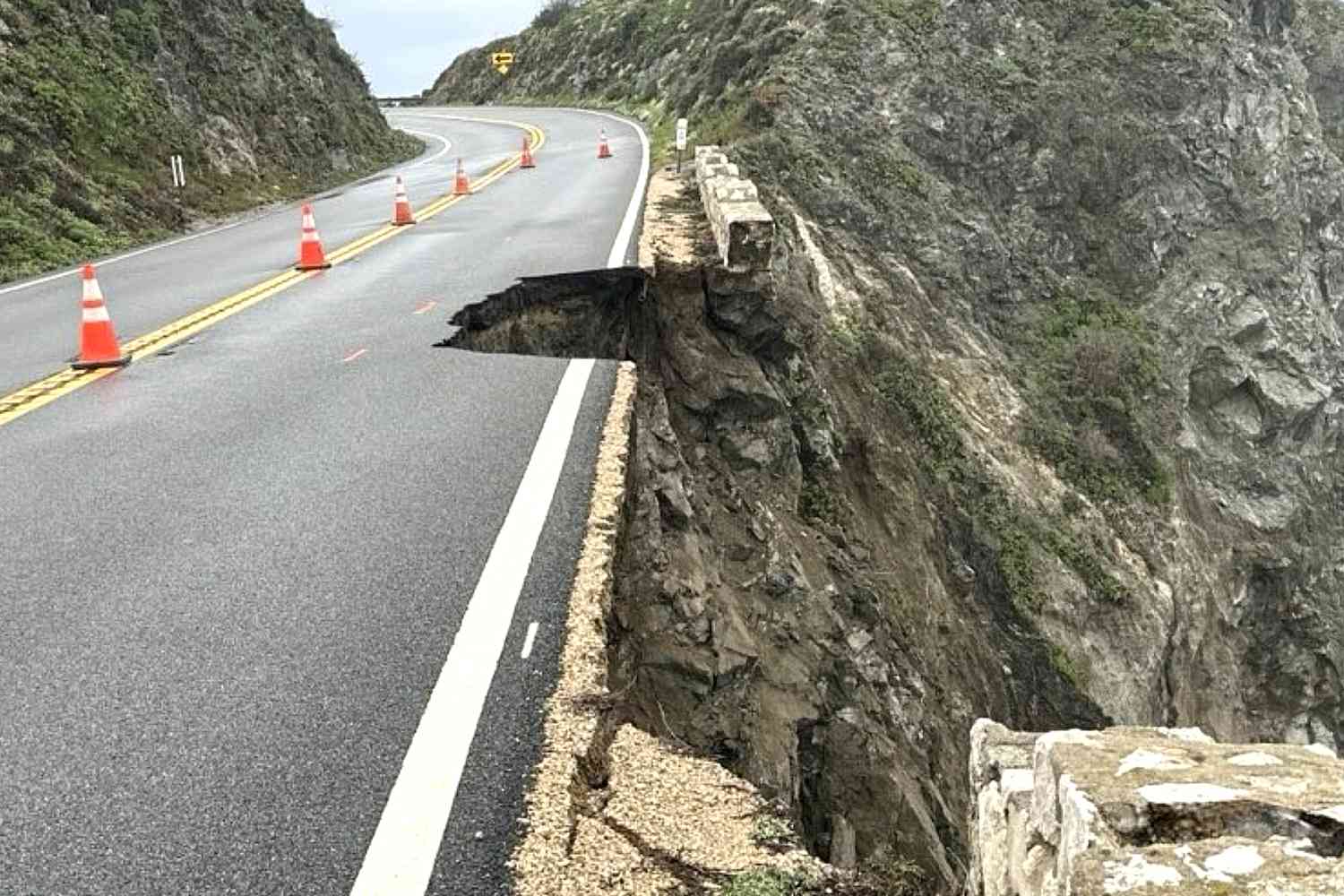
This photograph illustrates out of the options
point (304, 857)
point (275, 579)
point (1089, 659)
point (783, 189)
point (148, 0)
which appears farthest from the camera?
point (148, 0)

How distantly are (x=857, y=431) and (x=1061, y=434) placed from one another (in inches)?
333

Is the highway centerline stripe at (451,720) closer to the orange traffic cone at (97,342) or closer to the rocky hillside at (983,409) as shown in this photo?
the rocky hillside at (983,409)

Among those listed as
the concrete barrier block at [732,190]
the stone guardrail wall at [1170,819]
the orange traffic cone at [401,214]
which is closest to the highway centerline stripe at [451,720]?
the stone guardrail wall at [1170,819]

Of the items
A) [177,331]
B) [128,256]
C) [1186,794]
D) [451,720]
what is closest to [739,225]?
[177,331]

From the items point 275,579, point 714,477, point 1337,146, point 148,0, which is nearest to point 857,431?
point 714,477

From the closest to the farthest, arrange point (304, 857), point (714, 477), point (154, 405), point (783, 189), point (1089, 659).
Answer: point (304, 857) < point (154, 405) < point (714, 477) < point (1089, 659) < point (783, 189)

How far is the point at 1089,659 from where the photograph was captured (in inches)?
703

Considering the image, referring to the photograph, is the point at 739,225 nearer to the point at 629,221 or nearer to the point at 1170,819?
the point at 629,221

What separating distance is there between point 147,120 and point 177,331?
44.9 feet

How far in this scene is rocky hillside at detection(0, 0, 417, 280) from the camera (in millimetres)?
17578

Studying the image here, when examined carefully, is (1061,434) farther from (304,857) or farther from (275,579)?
(304,857)

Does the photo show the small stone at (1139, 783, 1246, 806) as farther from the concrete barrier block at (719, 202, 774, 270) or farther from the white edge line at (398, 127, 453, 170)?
the white edge line at (398, 127, 453, 170)

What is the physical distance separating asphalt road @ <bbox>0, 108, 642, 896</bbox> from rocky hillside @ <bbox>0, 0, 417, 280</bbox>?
879 centimetres

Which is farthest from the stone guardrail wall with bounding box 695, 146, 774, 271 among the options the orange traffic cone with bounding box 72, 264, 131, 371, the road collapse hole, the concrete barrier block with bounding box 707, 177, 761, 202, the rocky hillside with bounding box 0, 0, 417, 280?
the rocky hillside with bounding box 0, 0, 417, 280
